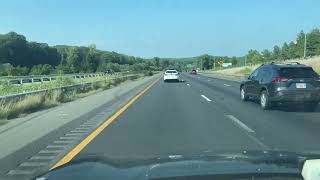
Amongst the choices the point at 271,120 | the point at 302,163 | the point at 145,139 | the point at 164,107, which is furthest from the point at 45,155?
the point at 164,107

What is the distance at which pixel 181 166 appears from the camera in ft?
16.3

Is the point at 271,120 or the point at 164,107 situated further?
the point at 164,107

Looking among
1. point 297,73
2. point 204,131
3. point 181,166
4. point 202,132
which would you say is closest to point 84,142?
point 202,132

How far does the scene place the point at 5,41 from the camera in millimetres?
139875

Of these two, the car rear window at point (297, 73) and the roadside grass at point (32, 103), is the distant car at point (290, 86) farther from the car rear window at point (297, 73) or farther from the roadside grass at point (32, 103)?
the roadside grass at point (32, 103)

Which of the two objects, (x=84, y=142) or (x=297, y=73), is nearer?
(x=84, y=142)

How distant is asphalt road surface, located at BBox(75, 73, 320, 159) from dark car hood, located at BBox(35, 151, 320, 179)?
264 centimetres

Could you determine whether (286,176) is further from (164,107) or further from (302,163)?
(164,107)

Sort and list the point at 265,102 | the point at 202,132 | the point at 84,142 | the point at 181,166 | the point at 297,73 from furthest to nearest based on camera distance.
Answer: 1. the point at 265,102
2. the point at 297,73
3. the point at 202,132
4. the point at 84,142
5. the point at 181,166

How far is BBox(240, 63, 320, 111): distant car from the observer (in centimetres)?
2117

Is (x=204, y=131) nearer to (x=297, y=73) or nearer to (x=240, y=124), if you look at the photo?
(x=240, y=124)

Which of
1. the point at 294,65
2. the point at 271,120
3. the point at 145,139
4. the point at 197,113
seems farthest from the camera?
the point at 294,65

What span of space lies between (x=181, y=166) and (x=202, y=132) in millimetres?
9609

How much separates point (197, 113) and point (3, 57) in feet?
404
